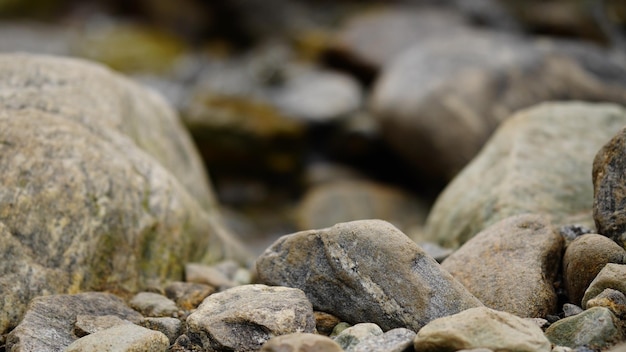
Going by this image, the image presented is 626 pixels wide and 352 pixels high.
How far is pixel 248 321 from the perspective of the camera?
3.44m

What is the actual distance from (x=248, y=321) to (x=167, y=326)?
0.59 metres

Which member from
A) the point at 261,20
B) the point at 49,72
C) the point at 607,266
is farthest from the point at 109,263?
the point at 261,20

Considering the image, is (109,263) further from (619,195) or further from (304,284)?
(619,195)

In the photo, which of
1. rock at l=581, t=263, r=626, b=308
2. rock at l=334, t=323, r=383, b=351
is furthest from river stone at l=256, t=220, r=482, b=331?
rock at l=581, t=263, r=626, b=308

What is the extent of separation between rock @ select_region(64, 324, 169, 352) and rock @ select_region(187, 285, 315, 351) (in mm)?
190

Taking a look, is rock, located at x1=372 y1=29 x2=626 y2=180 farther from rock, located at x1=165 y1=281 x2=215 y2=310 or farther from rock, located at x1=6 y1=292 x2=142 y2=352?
rock, located at x1=6 y1=292 x2=142 y2=352

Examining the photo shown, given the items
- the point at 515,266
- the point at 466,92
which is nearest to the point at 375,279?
the point at 515,266

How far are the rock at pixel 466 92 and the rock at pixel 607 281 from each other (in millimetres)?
5666

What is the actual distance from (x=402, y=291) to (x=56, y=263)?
215 centimetres

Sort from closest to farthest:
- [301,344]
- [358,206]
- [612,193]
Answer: [301,344], [612,193], [358,206]

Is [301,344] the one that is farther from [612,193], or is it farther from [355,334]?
[612,193]

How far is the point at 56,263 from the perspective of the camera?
4.30m

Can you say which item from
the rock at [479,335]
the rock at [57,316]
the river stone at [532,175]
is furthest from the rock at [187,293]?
the river stone at [532,175]

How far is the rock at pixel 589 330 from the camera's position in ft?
10.4
